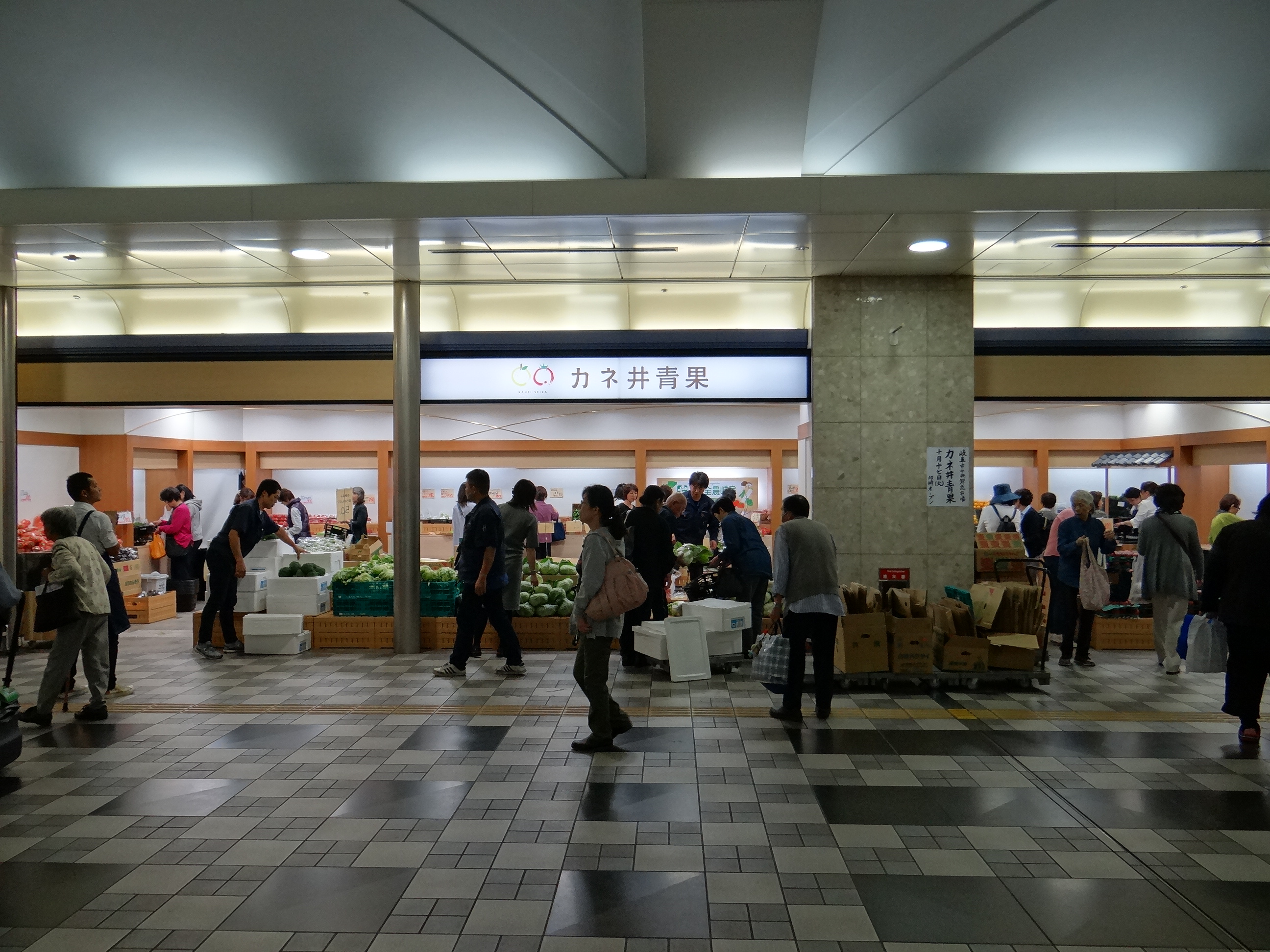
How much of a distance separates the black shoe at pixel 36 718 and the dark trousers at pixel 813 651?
560 centimetres

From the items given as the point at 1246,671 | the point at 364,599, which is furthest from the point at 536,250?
the point at 1246,671

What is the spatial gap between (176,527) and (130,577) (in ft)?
3.11

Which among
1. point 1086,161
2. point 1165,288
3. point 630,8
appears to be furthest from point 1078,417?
point 630,8

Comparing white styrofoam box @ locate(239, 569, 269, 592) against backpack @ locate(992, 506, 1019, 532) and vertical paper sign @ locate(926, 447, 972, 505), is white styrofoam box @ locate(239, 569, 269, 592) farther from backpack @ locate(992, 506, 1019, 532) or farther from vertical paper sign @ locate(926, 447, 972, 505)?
backpack @ locate(992, 506, 1019, 532)

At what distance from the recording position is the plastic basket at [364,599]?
9.41m

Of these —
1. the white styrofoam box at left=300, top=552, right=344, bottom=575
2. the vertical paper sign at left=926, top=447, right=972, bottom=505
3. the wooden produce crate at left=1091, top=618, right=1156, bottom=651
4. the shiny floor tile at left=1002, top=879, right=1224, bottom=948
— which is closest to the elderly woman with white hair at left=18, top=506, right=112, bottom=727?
the white styrofoam box at left=300, top=552, right=344, bottom=575

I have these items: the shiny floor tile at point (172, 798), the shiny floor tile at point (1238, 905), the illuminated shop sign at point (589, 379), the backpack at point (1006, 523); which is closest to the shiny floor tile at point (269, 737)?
the shiny floor tile at point (172, 798)

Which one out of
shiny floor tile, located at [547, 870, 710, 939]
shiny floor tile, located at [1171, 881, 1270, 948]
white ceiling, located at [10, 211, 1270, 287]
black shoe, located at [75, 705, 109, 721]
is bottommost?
shiny floor tile, located at [1171, 881, 1270, 948]

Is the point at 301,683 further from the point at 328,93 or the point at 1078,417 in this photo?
the point at 1078,417

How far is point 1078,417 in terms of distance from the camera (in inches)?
515

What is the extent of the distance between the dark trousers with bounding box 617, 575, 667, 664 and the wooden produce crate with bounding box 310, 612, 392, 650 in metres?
2.76

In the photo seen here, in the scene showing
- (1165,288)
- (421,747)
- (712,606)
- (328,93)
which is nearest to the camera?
(421,747)

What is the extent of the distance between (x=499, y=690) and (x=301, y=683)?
1870 mm

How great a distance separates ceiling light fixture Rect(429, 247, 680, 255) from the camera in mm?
8273
